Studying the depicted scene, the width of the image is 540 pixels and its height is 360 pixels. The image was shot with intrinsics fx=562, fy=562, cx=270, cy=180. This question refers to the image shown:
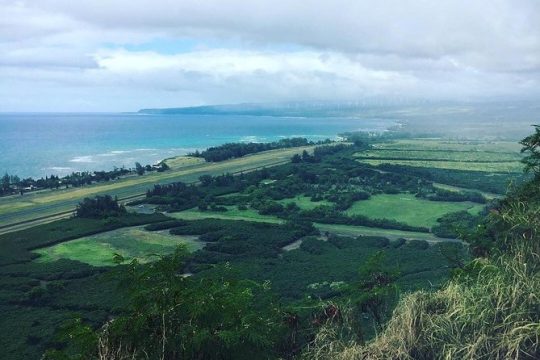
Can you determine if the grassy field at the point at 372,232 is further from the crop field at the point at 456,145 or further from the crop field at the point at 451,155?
the crop field at the point at 456,145

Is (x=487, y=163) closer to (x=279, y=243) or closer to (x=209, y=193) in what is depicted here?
(x=209, y=193)

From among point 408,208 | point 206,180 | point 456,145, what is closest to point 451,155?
point 456,145

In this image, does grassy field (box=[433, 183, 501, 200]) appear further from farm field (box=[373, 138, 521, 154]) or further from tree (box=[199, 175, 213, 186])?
farm field (box=[373, 138, 521, 154])

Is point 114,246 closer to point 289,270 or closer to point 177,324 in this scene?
point 289,270

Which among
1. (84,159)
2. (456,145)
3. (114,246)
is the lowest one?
(114,246)

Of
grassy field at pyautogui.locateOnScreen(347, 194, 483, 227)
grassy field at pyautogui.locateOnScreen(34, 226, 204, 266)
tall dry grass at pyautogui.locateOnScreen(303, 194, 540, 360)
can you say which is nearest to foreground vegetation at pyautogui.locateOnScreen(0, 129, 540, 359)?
tall dry grass at pyautogui.locateOnScreen(303, 194, 540, 360)

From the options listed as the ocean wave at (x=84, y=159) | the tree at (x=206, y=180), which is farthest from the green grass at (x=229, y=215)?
the ocean wave at (x=84, y=159)
